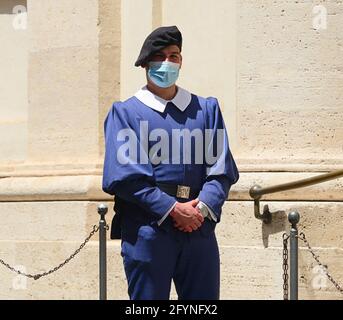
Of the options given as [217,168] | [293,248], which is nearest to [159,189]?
[217,168]

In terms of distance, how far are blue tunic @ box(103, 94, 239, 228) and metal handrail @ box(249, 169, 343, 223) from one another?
142 centimetres

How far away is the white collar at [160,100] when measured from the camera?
5.46 m

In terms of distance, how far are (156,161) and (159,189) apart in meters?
0.15

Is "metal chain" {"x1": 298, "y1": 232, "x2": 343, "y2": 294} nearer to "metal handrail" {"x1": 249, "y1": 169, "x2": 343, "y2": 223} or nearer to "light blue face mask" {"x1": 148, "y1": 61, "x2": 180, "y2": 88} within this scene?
"metal handrail" {"x1": 249, "y1": 169, "x2": 343, "y2": 223}

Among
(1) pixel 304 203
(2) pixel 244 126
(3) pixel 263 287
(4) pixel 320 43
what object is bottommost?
(3) pixel 263 287

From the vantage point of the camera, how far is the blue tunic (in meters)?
5.25

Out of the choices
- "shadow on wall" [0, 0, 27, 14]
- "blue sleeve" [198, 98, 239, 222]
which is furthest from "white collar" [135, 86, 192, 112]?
"shadow on wall" [0, 0, 27, 14]

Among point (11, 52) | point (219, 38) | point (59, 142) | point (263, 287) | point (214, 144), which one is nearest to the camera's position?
point (214, 144)

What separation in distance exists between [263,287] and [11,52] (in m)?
3.45

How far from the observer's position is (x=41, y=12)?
8930 mm

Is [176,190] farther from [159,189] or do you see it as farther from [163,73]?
[163,73]

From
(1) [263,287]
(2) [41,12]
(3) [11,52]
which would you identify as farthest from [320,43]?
(3) [11,52]

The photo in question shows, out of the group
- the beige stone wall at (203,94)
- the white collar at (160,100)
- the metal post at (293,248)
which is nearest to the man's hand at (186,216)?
the white collar at (160,100)
